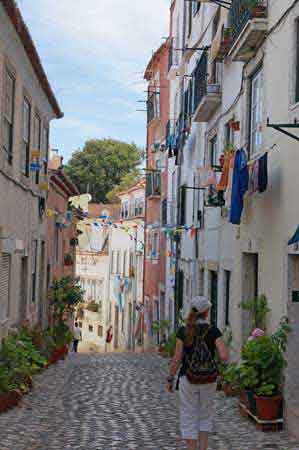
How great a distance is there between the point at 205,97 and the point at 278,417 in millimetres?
8744

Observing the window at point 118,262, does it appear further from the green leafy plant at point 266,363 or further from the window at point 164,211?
the green leafy plant at point 266,363

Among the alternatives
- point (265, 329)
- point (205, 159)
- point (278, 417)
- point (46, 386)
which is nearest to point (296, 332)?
point (278, 417)

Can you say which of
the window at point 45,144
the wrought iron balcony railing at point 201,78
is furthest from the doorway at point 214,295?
the window at point 45,144

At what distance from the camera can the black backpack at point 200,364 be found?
6.93 meters

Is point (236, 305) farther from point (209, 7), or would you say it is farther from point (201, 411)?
point (209, 7)

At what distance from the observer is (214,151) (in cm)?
1786

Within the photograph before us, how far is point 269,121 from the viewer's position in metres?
10.8

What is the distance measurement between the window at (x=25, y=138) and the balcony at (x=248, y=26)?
5.24m

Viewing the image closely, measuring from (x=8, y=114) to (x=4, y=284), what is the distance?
317 cm

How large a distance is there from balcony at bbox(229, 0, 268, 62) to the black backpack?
5.66 meters

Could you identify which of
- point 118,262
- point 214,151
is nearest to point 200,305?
point 214,151

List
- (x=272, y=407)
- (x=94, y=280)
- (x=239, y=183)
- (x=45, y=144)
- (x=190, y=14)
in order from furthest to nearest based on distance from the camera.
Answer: (x=94, y=280) → (x=190, y=14) → (x=45, y=144) → (x=239, y=183) → (x=272, y=407)

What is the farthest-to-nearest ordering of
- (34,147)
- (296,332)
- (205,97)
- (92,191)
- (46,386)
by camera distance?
(92,191)
(34,147)
(205,97)
(46,386)
(296,332)

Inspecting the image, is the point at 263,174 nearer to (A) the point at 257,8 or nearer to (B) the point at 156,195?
(A) the point at 257,8
